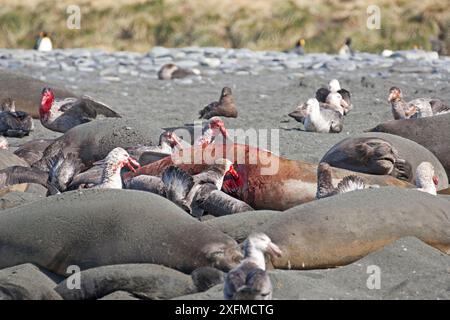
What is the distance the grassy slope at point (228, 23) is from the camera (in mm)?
25000

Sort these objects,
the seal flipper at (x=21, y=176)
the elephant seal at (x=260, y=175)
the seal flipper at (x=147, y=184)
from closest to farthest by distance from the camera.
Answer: the seal flipper at (x=147, y=184) → the elephant seal at (x=260, y=175) → the seal flipper at (x=21, y=176)

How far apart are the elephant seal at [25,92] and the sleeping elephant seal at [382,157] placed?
17.2ft

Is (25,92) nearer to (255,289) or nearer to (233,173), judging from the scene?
(233,173)

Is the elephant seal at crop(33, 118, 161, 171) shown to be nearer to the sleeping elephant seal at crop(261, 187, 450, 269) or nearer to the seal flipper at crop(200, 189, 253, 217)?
the seal flipper at crop(200, 189, 253, 217)

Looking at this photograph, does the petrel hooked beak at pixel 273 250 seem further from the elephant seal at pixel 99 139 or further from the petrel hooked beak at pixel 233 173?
the elephant seal at pixel 99 139

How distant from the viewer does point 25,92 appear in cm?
1196

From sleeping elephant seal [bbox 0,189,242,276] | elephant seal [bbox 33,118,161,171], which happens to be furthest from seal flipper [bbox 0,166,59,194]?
sleeping elephant seal [bbox 0,189,242,276]

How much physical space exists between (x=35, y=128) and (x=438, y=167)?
4774 mm

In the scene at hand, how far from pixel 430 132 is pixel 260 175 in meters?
2.16

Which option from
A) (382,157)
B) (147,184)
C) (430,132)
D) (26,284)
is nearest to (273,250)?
(26,284)

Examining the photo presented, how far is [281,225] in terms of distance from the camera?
5.39 metres

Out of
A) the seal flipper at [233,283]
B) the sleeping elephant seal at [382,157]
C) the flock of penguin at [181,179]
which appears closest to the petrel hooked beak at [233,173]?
the flock of penguin at [181,179]

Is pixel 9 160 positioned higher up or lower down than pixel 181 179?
lower down

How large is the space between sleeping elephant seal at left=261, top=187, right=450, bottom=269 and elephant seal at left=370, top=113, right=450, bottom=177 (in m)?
2.14
